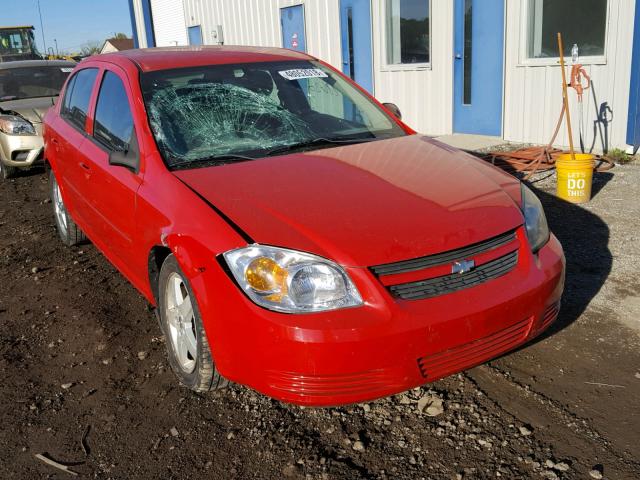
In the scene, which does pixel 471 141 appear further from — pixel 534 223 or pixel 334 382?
pixel 334 382

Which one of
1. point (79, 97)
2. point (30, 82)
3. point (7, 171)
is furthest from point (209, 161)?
point (30, 82)

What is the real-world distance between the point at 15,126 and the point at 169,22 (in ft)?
38.7

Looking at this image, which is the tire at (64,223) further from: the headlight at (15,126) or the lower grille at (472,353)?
the lower grille at (472,353)

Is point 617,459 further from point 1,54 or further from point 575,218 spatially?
point 1,54

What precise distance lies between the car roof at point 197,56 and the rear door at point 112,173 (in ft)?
0.55

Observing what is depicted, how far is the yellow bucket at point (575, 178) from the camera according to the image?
5.69 meters

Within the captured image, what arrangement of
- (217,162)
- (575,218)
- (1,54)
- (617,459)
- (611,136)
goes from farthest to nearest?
(1,54) < (611,136) < (575,218) < (217,162) < (617,459)

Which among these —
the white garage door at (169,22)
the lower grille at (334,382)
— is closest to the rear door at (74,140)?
the lower grille at (334,382)

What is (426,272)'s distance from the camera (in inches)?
100

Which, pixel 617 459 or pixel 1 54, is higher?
pixel 1 54

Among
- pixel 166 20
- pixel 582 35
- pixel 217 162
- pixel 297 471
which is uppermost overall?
pixel 166 20

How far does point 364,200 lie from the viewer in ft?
9.43

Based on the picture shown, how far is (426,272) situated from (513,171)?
16.5ft

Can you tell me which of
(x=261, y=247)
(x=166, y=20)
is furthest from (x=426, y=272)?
(x=166, y=20)
